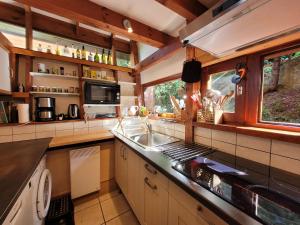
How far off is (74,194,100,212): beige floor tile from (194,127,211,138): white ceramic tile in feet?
5.12

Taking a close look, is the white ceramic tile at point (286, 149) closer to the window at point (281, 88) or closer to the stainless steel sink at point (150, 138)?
the window at point (281, 88)

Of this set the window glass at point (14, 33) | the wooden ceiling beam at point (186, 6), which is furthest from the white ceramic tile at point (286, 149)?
the window glass at point (14, 33)

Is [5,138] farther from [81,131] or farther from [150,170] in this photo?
[150,170]

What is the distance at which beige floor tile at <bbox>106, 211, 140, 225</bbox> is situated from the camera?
1.49 metres

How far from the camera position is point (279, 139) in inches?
33.2

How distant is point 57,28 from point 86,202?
2476 mm

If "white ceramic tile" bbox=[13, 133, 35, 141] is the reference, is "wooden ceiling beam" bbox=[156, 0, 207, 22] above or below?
above

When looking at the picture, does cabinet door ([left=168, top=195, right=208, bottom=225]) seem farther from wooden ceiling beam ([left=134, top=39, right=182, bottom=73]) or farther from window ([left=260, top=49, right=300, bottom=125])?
wooden ceiling beam ([left=134, top=39, right=182, bottom=73])

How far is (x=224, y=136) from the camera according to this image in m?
1.19

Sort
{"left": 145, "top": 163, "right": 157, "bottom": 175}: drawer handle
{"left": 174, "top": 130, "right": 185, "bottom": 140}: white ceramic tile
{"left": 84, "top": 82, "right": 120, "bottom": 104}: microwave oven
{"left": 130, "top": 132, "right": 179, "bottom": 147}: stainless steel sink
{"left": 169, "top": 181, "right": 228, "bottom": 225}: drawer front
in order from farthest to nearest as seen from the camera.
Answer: {"left": 84, "top": 82, "right": 120, "bottom": 104}: microwave oven, {"left": 130, "top": 132, "right": 179, "bottom": 147}: stainless steel sink, {"left": 174, "top": 130, "right": 185, "bottom": 140}: white ceramic tile, {"left": 145, "top": 163, "right": 157, "bottom": 175}: drawer handle, {"left": 169, "top": 181, "right": 228, "bottom": 225}: drawer front

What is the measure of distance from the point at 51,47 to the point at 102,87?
2.96ft

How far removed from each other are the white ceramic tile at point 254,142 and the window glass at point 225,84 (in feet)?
0.89

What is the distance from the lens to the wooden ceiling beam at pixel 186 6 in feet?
3.48

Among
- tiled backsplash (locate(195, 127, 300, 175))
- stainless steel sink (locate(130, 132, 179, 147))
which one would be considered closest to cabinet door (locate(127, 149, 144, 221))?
stainless steel sink (locate(130, 132, 179, 147))
